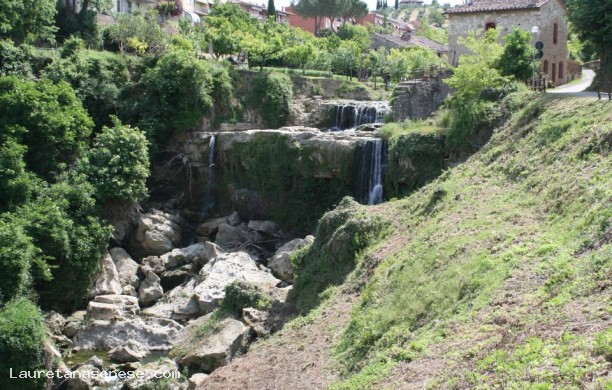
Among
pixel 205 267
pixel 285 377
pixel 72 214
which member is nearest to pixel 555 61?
pixel 205 267

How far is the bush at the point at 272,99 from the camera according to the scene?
123 ft

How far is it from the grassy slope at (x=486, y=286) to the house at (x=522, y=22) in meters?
15.5

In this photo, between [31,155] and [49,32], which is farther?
[49,32]

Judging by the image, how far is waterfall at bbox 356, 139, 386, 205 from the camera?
89.9 feet

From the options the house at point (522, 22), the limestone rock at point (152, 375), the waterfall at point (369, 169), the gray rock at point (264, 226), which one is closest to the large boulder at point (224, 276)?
the gray rock at point (264, 226)

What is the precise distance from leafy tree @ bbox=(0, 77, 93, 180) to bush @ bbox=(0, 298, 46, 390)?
1027 centimetres

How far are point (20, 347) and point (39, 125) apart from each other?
1221cm

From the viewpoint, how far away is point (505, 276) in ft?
40.9

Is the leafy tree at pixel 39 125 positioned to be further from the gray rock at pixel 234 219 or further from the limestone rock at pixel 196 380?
the limestone rock at pixel 196 380

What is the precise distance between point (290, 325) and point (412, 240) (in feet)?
12.7

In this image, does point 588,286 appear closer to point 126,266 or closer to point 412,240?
point 412,240

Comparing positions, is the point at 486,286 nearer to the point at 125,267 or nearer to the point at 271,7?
the point at 125,267

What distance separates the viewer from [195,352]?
18.1 meters

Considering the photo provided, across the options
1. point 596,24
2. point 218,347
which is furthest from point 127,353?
point 596,24
